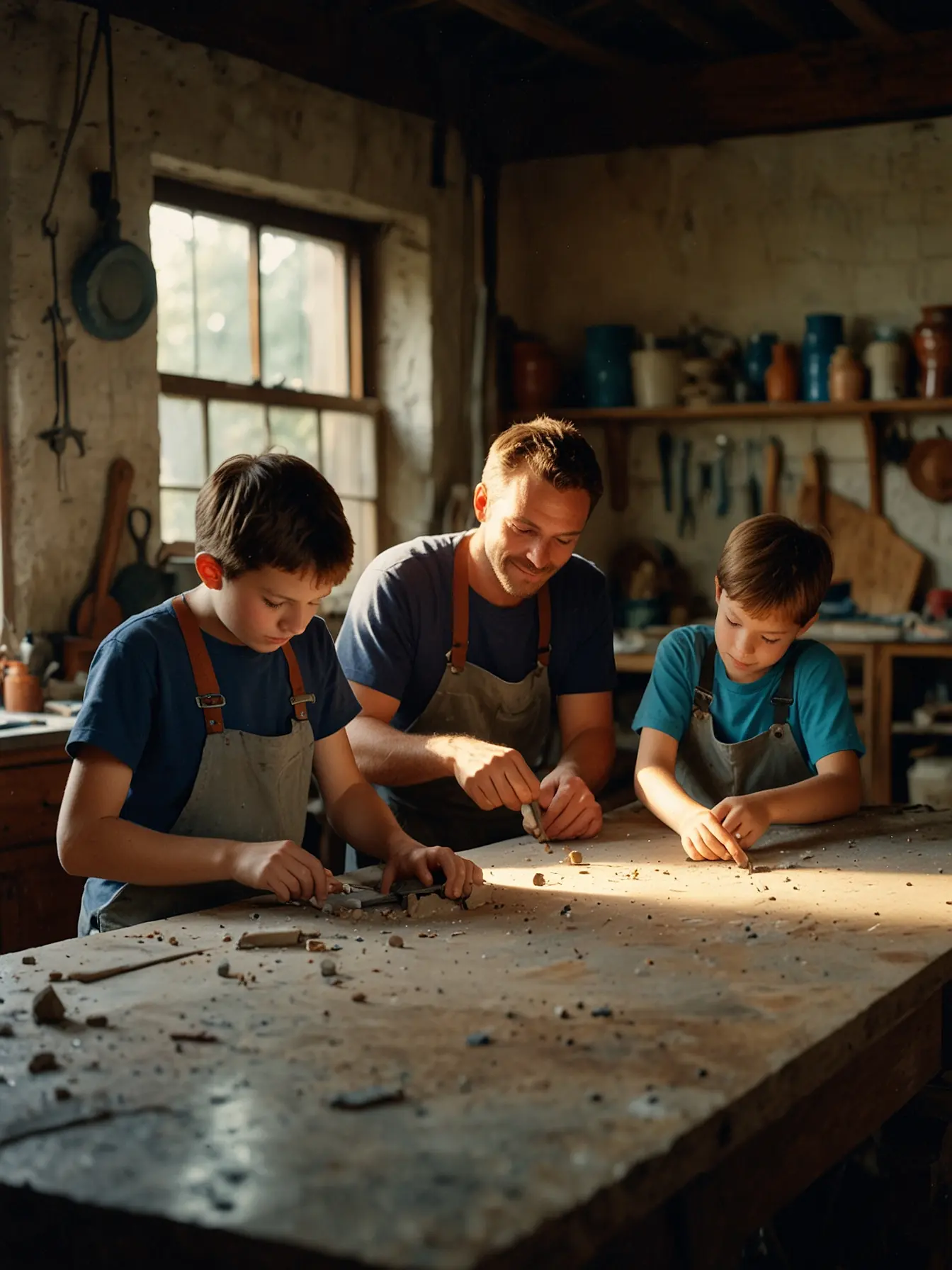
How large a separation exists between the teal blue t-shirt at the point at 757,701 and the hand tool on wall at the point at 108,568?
2.02 meters

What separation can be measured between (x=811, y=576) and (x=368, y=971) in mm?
1466

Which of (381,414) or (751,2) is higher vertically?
(751,2)

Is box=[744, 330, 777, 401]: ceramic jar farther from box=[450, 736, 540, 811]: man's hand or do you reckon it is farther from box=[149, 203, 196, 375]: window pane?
box=[450, 736, 540, 811]: man's hand

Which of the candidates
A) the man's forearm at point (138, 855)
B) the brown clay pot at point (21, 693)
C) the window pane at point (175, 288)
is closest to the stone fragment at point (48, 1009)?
the man's forearm at point (138, 855)

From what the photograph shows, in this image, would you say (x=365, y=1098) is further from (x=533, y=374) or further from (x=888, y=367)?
(x=533, y=374)

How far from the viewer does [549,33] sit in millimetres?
5523

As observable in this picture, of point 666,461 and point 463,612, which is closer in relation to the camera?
→ point 463,612

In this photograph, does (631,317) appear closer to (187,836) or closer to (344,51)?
(344,51)

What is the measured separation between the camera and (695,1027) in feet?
5.54

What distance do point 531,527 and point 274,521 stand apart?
2.80 ft

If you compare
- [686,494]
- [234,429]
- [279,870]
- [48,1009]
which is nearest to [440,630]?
[279,870]

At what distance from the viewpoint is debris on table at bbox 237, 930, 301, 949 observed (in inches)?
80.7

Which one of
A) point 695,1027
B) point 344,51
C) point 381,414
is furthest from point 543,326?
point 695,1027

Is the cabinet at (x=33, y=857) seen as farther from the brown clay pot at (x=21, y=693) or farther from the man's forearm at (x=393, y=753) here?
the man's forearm at (x=393, y=753)
